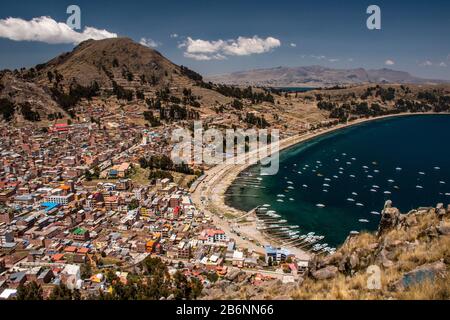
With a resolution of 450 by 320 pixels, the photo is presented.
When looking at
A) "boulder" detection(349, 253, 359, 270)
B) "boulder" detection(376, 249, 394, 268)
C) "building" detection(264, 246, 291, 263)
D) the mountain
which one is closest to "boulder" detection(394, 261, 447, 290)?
"boulder" detection(376, 249, 394, 268)

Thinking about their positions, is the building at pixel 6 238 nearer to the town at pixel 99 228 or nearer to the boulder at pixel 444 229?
the town at pixel 99 228

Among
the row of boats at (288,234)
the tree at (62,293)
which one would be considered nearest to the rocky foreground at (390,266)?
the tree at (62,293)

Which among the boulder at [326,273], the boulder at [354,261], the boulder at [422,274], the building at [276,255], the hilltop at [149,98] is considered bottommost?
the building at [276,255]

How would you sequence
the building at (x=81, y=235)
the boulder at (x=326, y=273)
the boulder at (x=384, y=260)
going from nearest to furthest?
the boulder at (x=384, y=260), the boulder at (x=326, y=273), the building at (x=81, y=235)

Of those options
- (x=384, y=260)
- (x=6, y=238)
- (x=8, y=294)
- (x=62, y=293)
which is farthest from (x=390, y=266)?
(x=6, y=238)

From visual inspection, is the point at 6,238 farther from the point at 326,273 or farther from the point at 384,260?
the point at 384,260

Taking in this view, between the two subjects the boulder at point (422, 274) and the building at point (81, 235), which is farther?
the building at point (81, 235)

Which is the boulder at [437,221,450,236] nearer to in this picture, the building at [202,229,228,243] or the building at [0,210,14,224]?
the building at [202,229,228,243]
